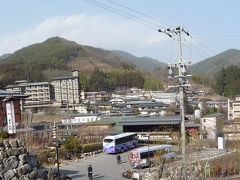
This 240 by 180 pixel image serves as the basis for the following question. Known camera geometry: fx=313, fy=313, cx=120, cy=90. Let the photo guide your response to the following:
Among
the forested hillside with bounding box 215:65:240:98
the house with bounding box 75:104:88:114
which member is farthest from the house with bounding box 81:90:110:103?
the forested hillside with bounding box 215:65:240:98

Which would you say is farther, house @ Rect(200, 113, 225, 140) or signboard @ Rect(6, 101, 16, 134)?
house @ Rect(200, 113, 225, 140)

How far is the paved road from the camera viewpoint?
539 inches

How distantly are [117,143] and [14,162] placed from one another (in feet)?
29.3

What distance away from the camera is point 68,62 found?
309 ft

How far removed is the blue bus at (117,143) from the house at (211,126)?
725cm

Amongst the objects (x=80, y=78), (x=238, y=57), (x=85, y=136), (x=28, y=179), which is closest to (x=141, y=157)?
(x=28, y=179)

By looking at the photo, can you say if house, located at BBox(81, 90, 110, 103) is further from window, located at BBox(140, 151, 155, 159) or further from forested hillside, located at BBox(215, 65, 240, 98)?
window, located at BBox(140, 151, 155, 159)

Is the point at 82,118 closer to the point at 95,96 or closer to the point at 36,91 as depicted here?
the point at 36,91

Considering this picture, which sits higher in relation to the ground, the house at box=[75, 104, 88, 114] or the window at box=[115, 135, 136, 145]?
the window at box=[115, 135, 136, 145]

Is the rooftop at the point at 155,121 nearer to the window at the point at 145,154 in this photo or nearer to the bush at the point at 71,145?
the window at the point at 145,154

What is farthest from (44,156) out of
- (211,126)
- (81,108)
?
(81,108)

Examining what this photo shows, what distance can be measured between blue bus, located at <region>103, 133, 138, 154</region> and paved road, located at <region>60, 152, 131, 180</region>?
1.67 ft

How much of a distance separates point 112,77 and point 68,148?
55841 millimetres

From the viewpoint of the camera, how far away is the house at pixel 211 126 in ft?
81.6
